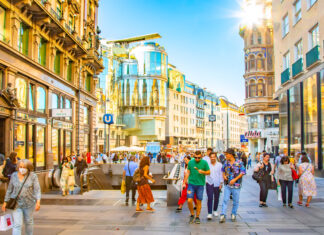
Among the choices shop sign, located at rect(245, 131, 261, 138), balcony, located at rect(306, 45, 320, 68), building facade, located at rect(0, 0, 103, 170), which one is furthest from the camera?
shop sign, located at rect(245, 131, 261, 138)

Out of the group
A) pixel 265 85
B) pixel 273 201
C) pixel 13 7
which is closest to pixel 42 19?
pixel 13 7

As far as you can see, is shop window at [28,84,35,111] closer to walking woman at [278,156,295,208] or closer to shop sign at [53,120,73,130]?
shop sign at [53,120,73,130]

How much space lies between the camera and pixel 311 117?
74.6 ft

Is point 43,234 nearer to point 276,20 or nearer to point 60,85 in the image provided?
point 60,85

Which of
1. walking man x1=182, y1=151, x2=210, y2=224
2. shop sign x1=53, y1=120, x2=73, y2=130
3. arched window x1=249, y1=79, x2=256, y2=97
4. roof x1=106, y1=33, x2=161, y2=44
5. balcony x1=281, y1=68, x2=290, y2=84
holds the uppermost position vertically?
roof x1=106, y1=33, x2=161, y2=44

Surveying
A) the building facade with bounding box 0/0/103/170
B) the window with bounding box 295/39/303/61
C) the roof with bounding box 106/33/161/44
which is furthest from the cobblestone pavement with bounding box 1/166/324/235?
the roof with bounding box 106/33/161/44

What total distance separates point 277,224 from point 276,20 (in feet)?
81.4

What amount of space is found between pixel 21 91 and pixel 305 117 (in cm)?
1655

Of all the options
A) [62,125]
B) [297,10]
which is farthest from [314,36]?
[62,125]

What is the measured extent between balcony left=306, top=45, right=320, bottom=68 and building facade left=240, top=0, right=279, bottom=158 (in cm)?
3002

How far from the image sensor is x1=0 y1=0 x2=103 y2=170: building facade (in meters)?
19.4

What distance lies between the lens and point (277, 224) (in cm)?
889

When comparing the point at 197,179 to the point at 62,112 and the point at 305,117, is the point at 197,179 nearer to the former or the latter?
the point at 62,112

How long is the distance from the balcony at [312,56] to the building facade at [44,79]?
14.1m
